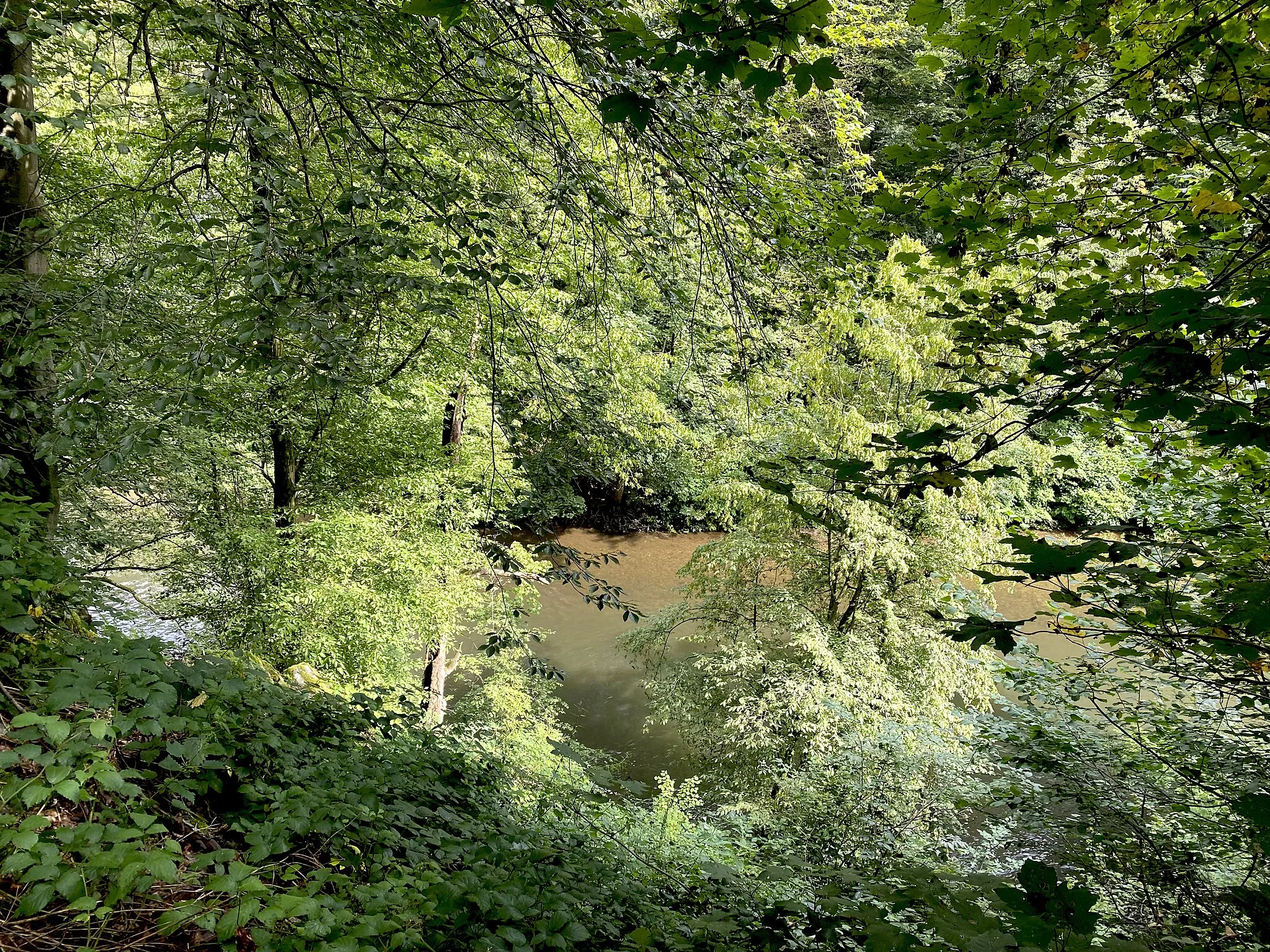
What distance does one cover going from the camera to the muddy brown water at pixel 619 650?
32.0ft

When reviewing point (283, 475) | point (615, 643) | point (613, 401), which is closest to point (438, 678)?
point (283, 475)

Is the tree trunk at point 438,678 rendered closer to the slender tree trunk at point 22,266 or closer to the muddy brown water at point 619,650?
the muddy brown water at point 619,650

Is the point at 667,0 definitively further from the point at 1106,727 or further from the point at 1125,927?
the point at 1106,727

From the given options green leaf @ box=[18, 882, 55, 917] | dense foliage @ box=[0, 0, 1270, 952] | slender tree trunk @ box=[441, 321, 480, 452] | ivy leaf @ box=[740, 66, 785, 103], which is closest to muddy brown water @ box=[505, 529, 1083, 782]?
slender tree trunk @ box=[441, 321, 480, 452]

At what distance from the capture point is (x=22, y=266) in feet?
11.1

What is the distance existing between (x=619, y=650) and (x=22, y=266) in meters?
8.92

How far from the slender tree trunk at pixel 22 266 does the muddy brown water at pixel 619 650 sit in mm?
5515

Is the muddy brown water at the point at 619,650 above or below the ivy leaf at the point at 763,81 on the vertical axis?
below

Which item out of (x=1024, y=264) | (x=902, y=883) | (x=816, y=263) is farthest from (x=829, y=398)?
(x=902, y=883)

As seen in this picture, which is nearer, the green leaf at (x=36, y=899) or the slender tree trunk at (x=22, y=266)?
the green leaf at (x=36, y=899)

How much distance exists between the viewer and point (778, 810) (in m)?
6.51

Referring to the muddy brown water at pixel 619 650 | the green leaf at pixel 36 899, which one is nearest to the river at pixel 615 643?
the muddy brown water at pixel 619 650

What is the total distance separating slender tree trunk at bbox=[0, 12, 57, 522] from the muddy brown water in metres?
5.51

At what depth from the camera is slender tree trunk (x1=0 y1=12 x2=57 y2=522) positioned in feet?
9.82
